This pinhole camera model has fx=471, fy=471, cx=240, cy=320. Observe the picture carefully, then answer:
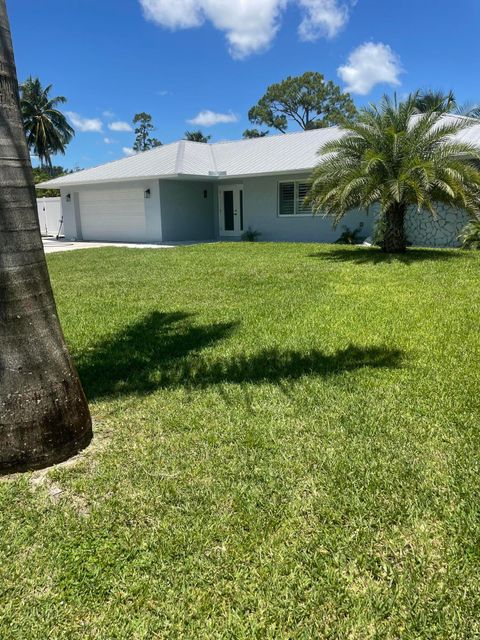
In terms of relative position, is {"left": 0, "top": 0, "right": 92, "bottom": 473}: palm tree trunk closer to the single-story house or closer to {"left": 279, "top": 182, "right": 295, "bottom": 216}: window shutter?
the single-story house

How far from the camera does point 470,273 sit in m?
10.5

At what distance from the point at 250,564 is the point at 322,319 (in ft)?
16.0

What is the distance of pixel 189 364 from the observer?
528 centimetres

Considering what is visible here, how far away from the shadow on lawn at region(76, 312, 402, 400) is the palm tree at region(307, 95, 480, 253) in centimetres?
733

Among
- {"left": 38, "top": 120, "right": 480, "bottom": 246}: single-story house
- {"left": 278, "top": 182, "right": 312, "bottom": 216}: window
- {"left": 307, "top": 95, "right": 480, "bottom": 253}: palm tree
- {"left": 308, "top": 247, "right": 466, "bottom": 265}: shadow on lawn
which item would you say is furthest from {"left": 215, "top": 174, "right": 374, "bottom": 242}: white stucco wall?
{"left": 307, "top": 95, "right": 480, "bottom": 253}: palm tree

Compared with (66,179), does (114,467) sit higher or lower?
lower

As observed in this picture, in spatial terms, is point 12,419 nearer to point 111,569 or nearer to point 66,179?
point 111,569

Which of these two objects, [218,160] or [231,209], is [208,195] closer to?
[231,209]

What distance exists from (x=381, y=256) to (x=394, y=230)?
0.97 m

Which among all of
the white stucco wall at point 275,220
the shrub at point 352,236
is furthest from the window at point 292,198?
the shrub at point 352,236

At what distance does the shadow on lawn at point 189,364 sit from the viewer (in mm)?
4801

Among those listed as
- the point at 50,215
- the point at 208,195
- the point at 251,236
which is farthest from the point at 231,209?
the point at 50,215

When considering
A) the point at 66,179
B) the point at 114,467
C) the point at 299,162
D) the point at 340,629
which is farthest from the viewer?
the point at 66,179

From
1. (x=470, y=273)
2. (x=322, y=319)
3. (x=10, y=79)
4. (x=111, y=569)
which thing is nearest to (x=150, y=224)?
(x=470, y=273)
